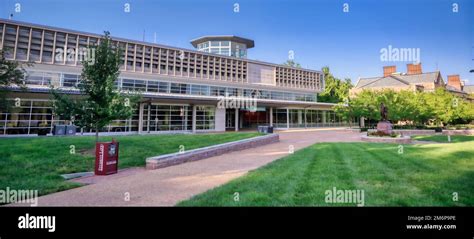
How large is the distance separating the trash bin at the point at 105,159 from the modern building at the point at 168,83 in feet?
18.6

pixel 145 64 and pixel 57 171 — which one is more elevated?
pixel 145 64

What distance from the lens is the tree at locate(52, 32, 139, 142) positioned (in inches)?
390

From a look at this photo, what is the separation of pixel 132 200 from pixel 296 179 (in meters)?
4.06

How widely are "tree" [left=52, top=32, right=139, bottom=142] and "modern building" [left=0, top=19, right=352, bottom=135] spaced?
276cm

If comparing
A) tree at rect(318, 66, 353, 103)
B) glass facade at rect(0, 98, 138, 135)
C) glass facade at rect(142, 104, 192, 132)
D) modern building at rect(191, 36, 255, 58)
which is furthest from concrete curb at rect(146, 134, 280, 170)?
tree at rect(318, 66, 353, 103)

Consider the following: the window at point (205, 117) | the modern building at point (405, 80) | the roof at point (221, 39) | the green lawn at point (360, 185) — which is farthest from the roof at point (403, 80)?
the green lawn at point (360, 185)

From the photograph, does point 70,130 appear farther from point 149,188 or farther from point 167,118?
point 149,188

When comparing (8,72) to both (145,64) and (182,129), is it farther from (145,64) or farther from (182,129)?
(145,64)

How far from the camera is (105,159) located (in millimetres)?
7988

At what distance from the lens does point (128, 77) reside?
30.0 m

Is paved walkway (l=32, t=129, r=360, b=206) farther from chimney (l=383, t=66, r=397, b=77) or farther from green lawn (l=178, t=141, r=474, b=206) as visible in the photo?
chimney (l=383, t=66, r=397, b=77)
